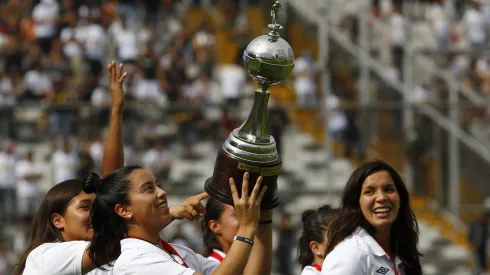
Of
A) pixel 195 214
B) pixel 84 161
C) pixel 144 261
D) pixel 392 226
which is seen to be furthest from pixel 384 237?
pixel 84 161

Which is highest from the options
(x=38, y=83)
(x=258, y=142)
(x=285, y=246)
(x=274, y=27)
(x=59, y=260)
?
(x=274, y=27)

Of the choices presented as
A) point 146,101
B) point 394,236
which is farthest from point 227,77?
point 394,236

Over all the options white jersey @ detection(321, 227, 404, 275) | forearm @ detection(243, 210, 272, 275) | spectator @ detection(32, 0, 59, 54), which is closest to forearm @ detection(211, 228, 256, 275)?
forearm @ detection(243, 210, 272, 275)

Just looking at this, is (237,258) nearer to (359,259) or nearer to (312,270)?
(359,259)

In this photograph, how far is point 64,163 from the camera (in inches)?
586

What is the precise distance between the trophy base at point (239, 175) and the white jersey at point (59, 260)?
68 centimetres

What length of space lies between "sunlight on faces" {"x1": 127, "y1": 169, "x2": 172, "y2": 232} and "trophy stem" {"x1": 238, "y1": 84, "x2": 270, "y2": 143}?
460mm

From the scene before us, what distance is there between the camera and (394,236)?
558 centimetres

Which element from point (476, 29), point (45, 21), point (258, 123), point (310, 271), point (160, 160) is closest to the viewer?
point (258, 123)

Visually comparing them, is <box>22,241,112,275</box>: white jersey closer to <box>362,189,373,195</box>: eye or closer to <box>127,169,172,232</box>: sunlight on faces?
<box>127,169,172,232</box>: sunlight on faces

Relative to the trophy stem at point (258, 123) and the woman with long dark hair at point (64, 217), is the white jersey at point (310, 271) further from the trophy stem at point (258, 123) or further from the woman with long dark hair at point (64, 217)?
the trophy stem at point (258, 123)

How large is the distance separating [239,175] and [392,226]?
3.81ft

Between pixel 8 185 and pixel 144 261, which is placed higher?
pixel 144 261

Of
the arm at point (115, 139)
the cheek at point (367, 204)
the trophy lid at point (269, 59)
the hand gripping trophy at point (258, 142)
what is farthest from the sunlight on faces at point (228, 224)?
the trophy lid at point (269, 59)
